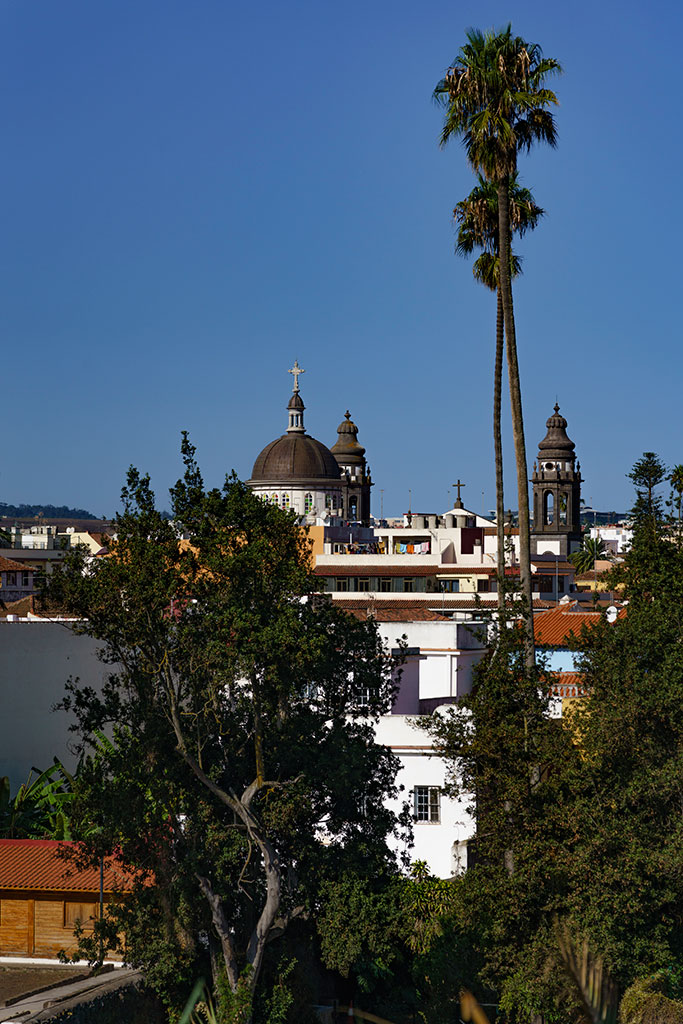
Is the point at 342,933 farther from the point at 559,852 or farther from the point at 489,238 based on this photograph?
the point at 489,238

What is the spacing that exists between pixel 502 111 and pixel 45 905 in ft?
70.7

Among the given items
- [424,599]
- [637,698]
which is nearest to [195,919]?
[637,698]

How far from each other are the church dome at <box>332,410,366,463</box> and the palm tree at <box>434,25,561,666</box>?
95.1 m

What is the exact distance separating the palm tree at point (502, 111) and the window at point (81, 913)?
14276mm

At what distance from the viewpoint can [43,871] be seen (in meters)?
28.2

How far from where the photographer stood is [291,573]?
21750 millimetres

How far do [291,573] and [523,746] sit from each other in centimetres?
556

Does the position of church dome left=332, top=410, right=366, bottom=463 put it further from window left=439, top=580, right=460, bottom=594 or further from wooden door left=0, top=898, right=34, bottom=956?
wooden door left=0, top=898, right=34, bottom=956

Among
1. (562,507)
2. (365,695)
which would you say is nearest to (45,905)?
(365,695)

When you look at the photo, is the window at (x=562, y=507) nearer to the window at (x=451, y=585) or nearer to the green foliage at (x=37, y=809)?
the window at (x=451, y=585)

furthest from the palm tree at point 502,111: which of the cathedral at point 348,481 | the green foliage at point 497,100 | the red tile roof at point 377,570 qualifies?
the cathedral at point 348,481

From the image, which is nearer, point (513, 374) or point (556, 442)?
point (513, 374)

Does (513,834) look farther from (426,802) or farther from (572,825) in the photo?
(426,802)

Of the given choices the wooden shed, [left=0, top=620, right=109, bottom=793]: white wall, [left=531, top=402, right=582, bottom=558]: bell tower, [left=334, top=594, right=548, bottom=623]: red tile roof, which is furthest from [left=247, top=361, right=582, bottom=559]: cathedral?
the wooden shed
